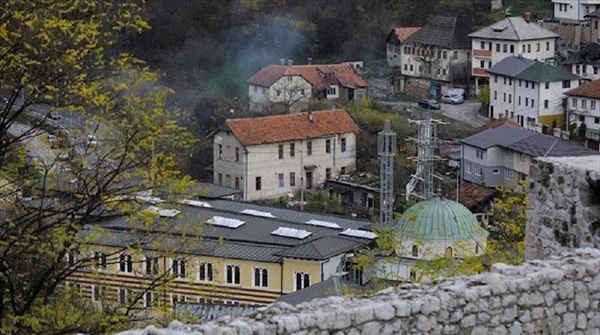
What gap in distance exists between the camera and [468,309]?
26.8ft

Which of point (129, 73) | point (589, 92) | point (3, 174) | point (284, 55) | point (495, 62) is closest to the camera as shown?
point (3, 174)

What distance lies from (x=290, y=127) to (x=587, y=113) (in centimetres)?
1427

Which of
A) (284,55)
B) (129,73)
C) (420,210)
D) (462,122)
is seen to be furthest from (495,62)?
(129,73)

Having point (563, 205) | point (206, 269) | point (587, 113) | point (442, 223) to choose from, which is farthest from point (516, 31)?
point (563, 205)

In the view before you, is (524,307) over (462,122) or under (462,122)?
over

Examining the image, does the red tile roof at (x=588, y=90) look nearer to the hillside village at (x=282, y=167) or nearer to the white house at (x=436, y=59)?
the hillside village at (x=282, y=167)

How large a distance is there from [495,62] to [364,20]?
12.1 metres

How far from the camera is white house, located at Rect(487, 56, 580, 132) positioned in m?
72.5

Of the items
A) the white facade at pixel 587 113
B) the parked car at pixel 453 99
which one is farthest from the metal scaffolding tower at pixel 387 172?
the parked car at pixel 453 99

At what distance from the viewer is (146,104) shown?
13438 mm

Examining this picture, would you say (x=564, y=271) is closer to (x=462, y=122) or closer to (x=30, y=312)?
(x=30, y=312)

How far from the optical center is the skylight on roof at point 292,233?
46.9 m

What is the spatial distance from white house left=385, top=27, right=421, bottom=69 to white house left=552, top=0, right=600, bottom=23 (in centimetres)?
890

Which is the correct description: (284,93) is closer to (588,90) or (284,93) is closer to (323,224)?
(588,90)
